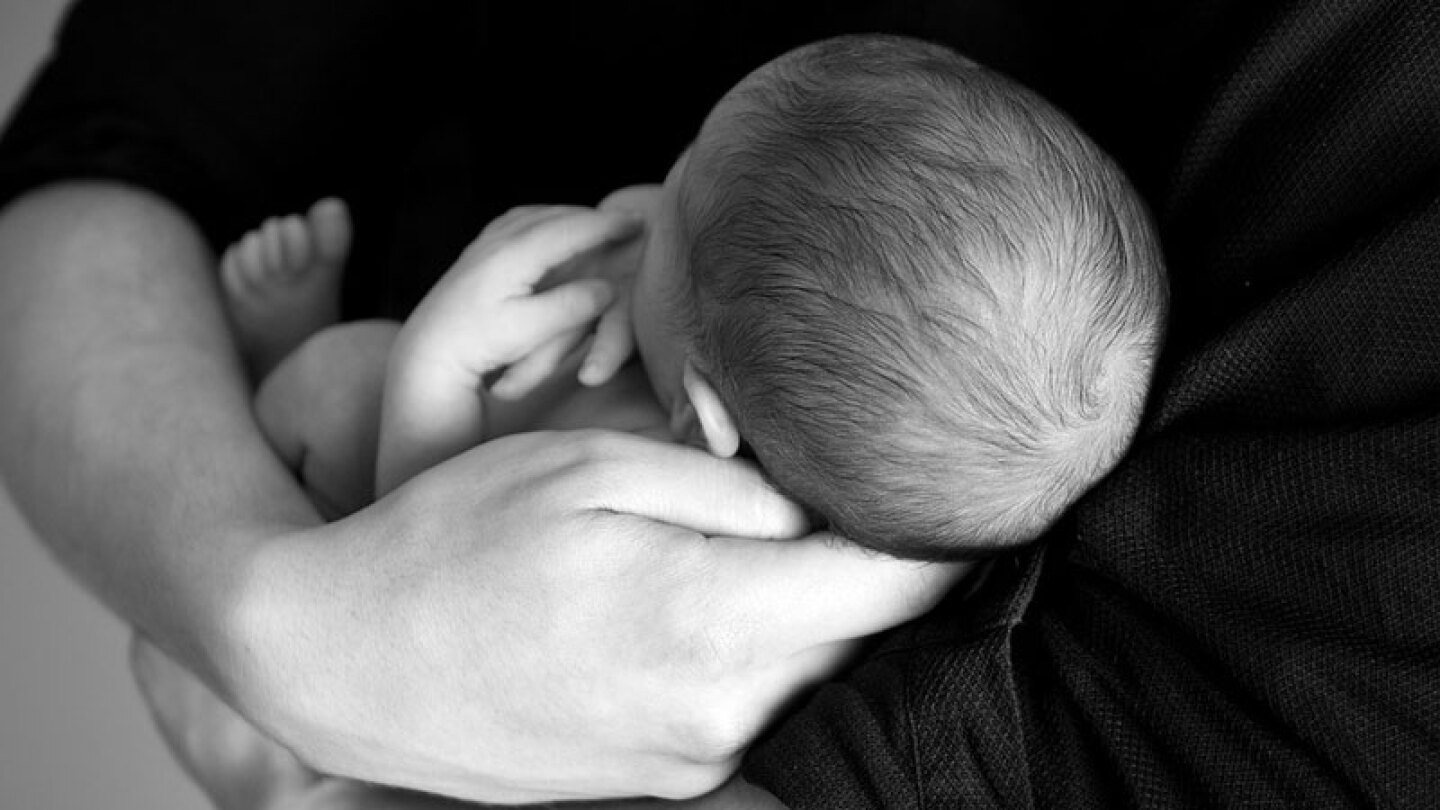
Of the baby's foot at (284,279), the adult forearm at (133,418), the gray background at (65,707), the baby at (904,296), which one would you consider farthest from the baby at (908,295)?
the gray background at (65,707)

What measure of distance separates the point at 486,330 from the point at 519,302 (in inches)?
1.1

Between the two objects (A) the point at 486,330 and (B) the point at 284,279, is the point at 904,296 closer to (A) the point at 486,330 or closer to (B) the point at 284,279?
(A) the point at 486,330

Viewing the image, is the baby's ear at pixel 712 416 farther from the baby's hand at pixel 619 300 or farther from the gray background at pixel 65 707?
the gray background at pixel 65 707

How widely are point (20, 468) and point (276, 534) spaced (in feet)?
0.95

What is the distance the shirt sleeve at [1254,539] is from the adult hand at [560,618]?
0.15ft

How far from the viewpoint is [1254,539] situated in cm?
64

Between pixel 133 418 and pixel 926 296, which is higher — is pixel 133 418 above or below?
below

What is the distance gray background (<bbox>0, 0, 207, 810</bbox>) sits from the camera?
1926 mm

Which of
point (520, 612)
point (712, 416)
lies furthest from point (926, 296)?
point (520, 612)

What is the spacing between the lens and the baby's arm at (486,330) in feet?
2.82

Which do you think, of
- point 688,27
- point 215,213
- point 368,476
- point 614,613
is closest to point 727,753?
point 614,613

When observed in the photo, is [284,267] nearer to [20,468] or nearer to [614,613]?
[20,468]

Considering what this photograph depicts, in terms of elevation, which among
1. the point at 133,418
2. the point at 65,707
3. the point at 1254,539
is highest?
the point at 1254,539

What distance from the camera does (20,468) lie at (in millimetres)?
983
